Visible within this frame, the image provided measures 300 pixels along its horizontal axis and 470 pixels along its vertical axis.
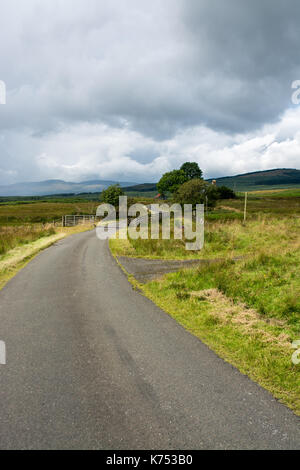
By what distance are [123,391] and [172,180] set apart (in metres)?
94.7

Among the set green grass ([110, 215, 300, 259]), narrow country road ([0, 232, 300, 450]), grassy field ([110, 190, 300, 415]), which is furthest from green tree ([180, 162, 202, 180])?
narrow country road ([0, 232, 300, 450])

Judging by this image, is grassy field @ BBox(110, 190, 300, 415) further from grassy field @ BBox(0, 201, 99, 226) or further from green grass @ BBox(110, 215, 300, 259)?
grassy field @ BBox(0, 201, 99, 226)

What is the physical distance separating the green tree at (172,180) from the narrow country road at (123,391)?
291 feet

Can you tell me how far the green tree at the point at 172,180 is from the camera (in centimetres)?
9488

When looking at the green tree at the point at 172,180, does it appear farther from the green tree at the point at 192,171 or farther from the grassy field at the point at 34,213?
the grassy field at the point at 34,213

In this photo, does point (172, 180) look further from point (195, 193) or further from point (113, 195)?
point (195, 193)

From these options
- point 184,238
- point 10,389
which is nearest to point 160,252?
point 184,238

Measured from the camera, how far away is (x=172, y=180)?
3794 inches

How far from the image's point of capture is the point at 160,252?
20328 millimetres

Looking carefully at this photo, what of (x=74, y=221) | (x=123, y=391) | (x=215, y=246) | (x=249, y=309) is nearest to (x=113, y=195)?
(x=74, y=221)

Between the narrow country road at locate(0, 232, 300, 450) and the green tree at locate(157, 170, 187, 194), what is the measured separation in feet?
291

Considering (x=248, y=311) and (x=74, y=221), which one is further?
→ (x=74, y=221)
